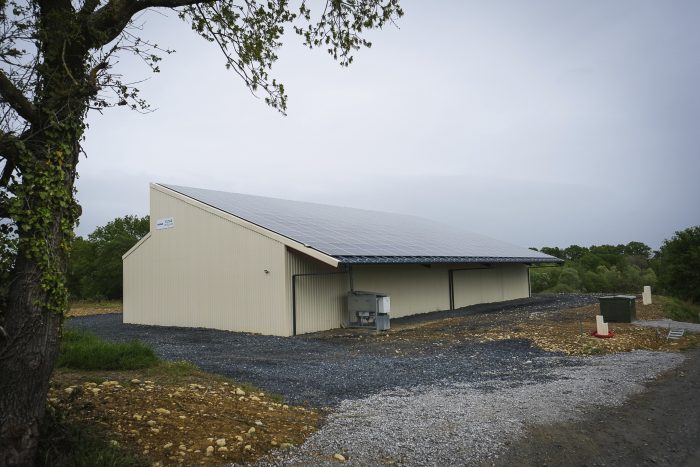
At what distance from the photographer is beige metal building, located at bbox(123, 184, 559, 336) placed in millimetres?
15656

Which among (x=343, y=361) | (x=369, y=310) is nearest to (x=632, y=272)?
(x=369, y=310)

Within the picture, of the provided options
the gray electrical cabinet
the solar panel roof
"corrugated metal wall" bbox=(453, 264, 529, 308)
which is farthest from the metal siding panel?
"corrugated metal wall" bbox=(453, 264, 529, 308)

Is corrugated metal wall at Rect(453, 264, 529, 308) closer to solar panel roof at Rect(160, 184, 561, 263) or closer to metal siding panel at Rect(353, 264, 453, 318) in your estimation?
solar panel roof at Rect(160, 184, 561, 263)

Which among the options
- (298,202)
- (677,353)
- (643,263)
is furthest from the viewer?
(643,263)

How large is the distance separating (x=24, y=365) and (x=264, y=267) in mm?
11516

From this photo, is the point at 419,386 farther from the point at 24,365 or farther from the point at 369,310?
the point at 369,310

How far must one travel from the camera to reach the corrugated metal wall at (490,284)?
81.9 ft

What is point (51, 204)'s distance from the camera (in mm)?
4633

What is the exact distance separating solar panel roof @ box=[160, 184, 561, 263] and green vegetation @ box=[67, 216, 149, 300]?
15.3 meters

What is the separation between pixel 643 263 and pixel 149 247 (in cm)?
5399

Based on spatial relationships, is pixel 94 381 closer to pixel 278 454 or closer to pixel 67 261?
pixel 67 261

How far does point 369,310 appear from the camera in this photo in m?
16.7

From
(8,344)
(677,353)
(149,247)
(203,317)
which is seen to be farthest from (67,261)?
(149,247)

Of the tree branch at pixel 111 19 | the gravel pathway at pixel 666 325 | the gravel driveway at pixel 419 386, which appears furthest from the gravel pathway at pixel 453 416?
the gravel pathway at pixel 666 325
